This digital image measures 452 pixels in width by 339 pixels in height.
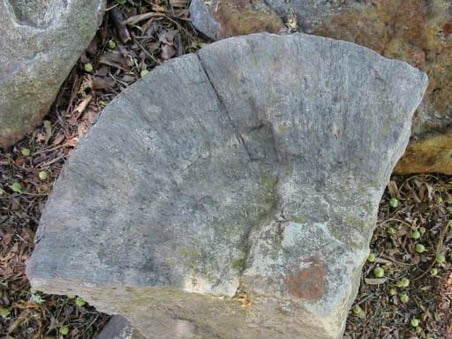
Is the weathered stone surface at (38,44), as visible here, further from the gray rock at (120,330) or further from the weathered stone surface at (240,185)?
the gray rock at (120,330)

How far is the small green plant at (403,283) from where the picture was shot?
6.87ft

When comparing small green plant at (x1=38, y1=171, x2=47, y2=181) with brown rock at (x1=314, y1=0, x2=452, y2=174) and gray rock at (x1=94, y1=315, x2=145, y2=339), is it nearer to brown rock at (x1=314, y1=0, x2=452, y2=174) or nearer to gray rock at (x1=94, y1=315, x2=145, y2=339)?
gray rock at (x1=94, y1=315, x2=145, y2=339)

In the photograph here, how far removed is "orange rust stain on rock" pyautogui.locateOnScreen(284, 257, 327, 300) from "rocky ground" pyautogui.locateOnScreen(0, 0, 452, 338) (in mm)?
821

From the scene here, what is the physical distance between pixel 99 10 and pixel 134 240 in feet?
2.96

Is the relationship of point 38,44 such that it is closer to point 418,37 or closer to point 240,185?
point 240,185

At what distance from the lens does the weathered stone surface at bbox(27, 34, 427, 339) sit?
4.40 ft

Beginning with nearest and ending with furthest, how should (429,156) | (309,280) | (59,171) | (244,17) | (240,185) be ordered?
1. (309,280)
2. (240,185)
3. (244,17)
4. (429,156)
5. (59,171)

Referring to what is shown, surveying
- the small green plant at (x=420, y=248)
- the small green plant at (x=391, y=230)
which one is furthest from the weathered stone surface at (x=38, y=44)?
the small green plant at (x=420, y=248)

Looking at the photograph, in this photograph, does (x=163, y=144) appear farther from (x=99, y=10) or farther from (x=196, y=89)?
(x=99, y=10)

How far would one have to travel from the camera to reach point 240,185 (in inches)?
56.5

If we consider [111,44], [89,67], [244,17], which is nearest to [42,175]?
[89,67]

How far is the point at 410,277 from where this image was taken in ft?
6.96

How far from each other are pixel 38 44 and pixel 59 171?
429 mm

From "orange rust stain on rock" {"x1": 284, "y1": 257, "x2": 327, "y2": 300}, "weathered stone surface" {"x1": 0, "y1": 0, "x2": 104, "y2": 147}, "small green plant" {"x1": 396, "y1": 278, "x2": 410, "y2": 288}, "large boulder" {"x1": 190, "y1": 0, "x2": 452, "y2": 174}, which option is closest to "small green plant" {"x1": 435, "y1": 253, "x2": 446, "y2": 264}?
"small green plant" {"x1": 396, "y1": 278, "x2": 410, "y2": 288}
